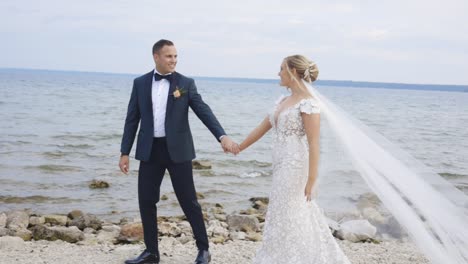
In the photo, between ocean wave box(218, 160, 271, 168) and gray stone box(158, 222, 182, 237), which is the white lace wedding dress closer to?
gray stone box(158, 222, 182, 237)

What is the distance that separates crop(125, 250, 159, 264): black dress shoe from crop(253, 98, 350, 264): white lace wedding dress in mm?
1472

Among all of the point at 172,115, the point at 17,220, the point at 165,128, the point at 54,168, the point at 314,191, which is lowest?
the point at 54,168

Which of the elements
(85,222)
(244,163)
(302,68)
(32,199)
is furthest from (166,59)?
(244,163)

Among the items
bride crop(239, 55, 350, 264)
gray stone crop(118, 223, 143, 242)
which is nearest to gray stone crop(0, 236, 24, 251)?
gray stone crop(118, 223, 143, 242)

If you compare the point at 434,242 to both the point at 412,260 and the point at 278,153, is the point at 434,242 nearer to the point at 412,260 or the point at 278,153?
the point at 278,153

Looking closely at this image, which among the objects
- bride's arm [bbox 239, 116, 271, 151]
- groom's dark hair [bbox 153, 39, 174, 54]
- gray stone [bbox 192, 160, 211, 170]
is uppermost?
groom's dark hair [bbox 153, 39, 174, 54]

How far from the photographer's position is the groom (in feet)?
17.6

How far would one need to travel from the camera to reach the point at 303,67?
15.6 ft

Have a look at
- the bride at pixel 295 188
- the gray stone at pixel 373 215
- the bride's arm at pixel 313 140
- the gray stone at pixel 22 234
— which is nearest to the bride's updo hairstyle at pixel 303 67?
the bride at pixel 295 188

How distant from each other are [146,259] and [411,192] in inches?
107

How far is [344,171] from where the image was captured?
17.7 feet

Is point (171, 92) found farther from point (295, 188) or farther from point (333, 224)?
point (333, 224)

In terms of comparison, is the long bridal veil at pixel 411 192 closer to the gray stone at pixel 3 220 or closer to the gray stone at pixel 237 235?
the gray stone at pixel 237 235

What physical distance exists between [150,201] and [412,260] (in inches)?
128
